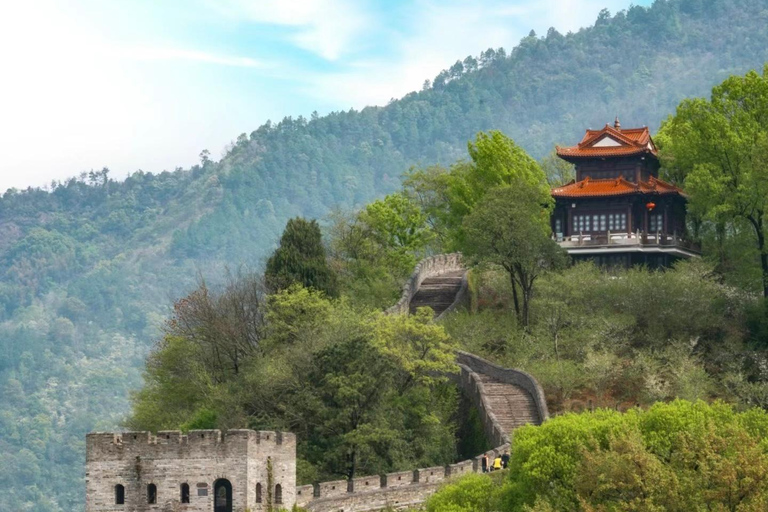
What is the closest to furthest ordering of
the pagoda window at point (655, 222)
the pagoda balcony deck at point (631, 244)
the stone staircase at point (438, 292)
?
the stone staircase at point (438, 292) → the pagoda balcony deck at point (631, 244) → the pagoda window at point (655, 222)

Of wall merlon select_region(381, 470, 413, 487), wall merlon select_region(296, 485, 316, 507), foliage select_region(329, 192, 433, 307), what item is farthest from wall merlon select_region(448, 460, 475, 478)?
foliage select_region(329, 192, 433, 307)

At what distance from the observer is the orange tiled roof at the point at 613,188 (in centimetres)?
9658

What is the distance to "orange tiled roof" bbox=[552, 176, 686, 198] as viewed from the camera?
3802 inches

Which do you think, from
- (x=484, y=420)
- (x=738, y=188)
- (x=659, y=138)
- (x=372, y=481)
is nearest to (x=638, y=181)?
(x=659, y=138)

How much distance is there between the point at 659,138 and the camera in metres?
104

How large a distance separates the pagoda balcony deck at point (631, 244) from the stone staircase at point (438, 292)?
6059 mm

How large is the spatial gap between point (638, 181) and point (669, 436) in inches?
1595

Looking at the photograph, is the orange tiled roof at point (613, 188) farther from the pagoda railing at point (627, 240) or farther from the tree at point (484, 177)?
the pagoda railing at point (627, 240)

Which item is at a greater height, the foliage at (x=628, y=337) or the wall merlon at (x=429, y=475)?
the foliage at (x=628, y=337)

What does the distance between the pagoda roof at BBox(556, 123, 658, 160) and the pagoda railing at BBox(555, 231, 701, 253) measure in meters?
4.57

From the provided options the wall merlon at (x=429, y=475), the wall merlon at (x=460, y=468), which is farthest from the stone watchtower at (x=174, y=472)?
the wall merlon at (x=460, y=468)

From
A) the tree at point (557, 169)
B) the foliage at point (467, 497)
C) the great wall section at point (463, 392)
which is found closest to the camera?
the foliage at point (467, 497)

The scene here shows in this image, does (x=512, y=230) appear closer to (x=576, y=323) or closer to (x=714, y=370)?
(x=576, y=323)

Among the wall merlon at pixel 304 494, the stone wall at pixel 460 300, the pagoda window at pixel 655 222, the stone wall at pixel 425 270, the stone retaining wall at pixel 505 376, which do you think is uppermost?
the pagoda window at pixel 655 222
